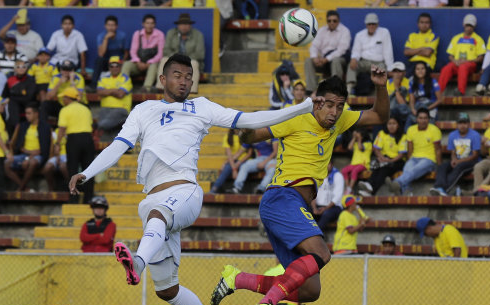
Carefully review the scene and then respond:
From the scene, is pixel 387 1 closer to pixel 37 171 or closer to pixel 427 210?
pixel 427 210

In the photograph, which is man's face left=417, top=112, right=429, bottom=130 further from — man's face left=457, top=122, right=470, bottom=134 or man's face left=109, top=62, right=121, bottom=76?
man's face left=109, top=62, right=121, bottom=76

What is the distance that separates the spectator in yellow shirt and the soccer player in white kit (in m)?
7.34

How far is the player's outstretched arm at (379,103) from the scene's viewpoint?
10211mm

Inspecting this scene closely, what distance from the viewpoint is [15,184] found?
62.2 ft

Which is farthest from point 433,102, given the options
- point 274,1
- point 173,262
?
point 173,262

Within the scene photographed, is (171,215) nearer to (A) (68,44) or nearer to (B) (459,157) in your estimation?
(B) (459,157)

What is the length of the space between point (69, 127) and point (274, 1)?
5285 mm

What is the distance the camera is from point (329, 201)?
16672 mm

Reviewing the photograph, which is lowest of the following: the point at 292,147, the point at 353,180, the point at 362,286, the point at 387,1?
the point at 362,286

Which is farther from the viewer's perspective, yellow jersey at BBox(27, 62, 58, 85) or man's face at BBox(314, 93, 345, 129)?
yellow jersey at BBox(27, 62, 58, 85)

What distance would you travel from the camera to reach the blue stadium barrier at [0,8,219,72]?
20312 mm

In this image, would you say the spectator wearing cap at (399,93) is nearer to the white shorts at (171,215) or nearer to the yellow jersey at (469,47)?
the yellow jersey at (469,47)

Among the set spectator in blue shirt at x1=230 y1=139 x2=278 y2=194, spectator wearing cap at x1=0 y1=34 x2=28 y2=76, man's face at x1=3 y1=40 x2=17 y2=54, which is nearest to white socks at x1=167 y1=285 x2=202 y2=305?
spectator in blue shirt at x1=230 y1=139 x2=278 y2=194

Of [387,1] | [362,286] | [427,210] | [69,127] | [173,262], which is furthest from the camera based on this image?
[387,1]
